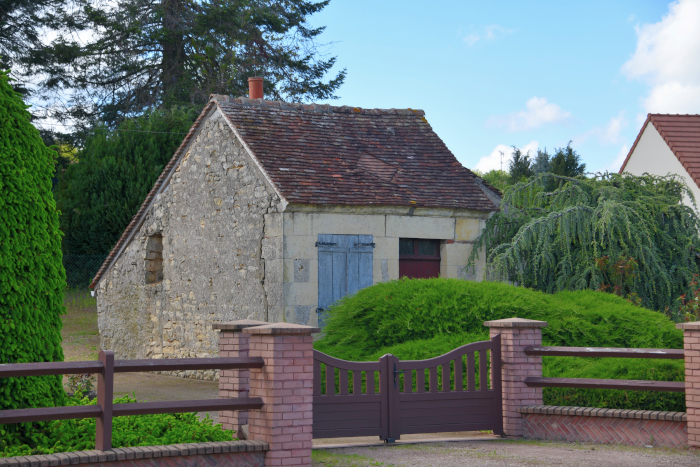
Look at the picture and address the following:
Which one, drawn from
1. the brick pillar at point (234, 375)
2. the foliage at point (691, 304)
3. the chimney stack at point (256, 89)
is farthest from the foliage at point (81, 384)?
the foliage at point (691, 304)

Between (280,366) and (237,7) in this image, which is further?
(237,7)

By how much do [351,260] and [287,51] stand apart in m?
18.7

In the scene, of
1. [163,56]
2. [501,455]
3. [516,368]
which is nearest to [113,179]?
[163,56]

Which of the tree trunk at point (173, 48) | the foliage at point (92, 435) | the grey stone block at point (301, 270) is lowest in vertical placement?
the foliage at point (92, 435)

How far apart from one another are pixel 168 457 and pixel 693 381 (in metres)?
4.77

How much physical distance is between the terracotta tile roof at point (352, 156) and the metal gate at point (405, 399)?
5.39 metres

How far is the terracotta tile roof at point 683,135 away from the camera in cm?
2122

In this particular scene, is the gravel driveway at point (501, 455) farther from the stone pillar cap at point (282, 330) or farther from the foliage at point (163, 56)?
the foliage at point (163, 56)

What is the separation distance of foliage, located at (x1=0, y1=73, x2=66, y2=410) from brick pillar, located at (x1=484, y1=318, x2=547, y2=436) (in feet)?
14.4

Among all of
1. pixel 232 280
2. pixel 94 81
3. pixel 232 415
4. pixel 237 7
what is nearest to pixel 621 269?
pixel 232 280

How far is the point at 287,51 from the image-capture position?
30547 millimetres

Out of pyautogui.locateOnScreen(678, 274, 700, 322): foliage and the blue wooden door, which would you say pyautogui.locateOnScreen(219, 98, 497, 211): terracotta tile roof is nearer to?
the blue wooden door

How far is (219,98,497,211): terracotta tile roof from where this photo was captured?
1364 centimetres

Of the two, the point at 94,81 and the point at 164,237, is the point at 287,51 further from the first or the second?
the point at 164,237
